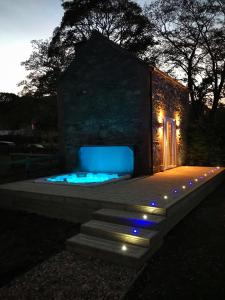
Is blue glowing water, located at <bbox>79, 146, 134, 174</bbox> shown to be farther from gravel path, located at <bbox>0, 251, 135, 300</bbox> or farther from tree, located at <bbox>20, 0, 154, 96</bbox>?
tree, located at <bbox>20, 0, 154, 96</bbox>

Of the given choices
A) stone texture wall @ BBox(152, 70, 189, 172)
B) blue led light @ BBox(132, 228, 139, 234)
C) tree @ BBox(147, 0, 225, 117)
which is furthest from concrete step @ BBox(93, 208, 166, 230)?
tree @ BBox(147, 0, 225, 117)

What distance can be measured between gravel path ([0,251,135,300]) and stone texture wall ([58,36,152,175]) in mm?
6327

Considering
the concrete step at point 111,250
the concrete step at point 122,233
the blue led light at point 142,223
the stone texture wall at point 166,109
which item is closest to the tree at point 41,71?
the stone texture wall at point 166,109

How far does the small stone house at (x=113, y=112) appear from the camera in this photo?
10.1 m

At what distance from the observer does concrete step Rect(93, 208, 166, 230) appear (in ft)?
16.0

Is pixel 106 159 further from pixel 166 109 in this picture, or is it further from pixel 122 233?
pixel 122 233

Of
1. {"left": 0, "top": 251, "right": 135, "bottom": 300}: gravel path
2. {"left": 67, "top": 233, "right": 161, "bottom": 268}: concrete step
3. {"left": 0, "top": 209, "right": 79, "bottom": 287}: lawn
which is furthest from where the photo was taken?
{"left": 0, "top": 209, "right": 79, "bottom": 287}: lawn

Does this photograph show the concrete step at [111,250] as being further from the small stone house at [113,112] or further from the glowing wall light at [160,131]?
the glowing wall light at [160,131]

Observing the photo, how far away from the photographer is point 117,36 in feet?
65.2

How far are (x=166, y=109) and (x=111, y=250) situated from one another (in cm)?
854

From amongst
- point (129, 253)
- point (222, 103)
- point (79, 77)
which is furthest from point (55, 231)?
point (222, 103)

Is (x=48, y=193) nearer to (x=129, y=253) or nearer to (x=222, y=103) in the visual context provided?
(x=129, y=253)

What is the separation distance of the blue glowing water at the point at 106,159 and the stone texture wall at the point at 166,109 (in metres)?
1.07

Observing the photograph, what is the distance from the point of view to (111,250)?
13.9 feet
